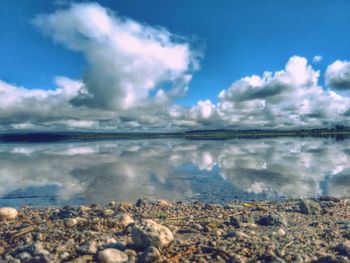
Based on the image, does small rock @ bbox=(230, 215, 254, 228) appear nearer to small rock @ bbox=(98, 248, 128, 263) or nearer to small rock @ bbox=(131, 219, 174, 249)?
small rock @ bbox=(131, 219, 174, 249)

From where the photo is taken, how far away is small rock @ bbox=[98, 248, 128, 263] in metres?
8.38

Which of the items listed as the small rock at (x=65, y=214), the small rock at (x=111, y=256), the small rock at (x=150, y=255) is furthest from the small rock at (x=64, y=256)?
the small rock at (x=65, y=214)

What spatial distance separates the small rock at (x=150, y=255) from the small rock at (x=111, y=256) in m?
0.45

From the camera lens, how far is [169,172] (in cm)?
3319

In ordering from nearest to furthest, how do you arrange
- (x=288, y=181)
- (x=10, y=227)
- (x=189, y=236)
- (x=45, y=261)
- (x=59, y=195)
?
(x=45, y=261) → (x=189, y=236) → (x=10, y=227) → (x=59, y=195) → (x=288, y=181)

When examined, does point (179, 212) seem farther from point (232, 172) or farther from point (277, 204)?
point (232, 172)

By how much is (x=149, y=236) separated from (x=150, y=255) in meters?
0.77

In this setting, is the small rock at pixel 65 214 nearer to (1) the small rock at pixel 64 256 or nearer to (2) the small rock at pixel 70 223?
(2) the small rock at pixel 70 223

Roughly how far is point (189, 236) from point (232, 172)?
71.5 ft

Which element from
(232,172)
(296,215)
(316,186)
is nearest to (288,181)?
(316,186)

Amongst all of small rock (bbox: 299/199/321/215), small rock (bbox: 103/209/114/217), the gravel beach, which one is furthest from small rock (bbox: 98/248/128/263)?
small rock (bbox: 299/199/321/215)

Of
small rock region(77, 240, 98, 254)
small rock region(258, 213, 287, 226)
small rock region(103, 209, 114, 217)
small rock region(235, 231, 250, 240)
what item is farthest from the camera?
small rock region(103, 209, 114, 217)

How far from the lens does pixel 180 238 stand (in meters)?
10.3

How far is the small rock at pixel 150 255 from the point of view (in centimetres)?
826
